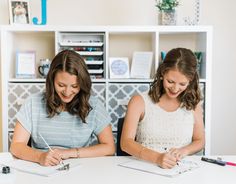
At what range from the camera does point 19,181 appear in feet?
4.84

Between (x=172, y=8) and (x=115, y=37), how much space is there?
1.73 ft

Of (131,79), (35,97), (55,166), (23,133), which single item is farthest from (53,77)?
(131,79)

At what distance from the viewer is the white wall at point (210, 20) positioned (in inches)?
118

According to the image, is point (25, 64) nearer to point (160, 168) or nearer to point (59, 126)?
point (59, 126)

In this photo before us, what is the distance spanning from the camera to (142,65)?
9.26 feet

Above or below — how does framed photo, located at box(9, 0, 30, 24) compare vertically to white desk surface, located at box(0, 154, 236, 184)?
above

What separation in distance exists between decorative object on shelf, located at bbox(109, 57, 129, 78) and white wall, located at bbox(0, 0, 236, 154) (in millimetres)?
341

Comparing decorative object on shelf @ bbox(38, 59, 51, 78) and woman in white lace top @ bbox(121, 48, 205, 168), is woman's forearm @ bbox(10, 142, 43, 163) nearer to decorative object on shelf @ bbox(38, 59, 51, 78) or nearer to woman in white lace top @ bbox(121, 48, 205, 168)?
woman in white lace top @ bbox(121, 48, 205, 168)

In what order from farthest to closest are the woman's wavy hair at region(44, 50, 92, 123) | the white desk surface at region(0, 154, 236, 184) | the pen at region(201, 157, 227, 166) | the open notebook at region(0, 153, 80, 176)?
the woman's wavy hair at region(44, 50, 92, 123)
the pen at region(201, 157, 227, 166)
the open notebook at region(0, 153, 80, 176)
the white desk surface at region(0, 154, 236, 184)

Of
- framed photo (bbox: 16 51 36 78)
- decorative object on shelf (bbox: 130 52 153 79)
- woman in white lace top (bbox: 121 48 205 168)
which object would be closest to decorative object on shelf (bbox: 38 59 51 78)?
framed photo (bbox: 16 51 36 78)

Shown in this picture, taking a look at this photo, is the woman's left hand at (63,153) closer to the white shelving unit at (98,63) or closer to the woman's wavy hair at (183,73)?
the woman's wavy hair at (183,73)

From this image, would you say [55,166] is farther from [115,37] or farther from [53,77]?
[115,37]

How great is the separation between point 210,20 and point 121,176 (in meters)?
1.87

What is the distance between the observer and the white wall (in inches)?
118
